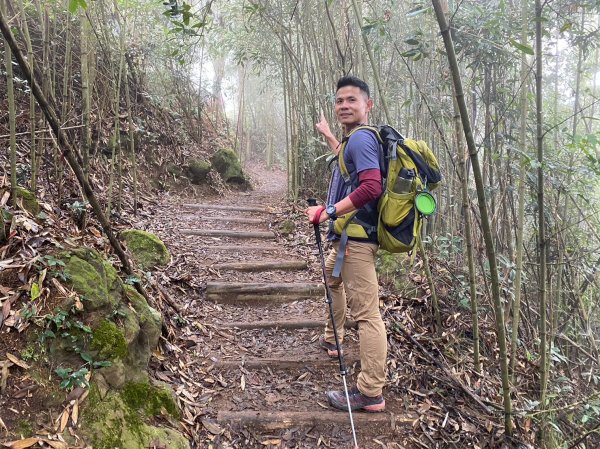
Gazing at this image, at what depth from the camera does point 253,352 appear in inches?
126

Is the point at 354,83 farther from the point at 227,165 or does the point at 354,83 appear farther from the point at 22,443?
the point at 227,165

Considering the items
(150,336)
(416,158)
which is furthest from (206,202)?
(416,158)

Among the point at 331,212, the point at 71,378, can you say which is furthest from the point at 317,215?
the point at 71,378

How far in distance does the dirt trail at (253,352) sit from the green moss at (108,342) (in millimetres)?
479

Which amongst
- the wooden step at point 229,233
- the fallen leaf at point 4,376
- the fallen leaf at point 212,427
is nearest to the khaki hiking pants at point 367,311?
the fallen leaf at point 212,427

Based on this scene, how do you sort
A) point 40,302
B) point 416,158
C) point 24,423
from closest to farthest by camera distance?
point 24,423
point 40,302
point 416,158

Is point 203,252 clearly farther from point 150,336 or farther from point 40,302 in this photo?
point 40,302

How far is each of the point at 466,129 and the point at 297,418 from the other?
1.92 m

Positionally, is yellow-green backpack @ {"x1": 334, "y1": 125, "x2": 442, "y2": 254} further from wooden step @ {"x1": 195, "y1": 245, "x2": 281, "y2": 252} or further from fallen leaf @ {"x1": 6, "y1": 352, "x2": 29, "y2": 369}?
wooden step @ {"x1": 195, "y1": 245, "x2": 281, "y2": 252}

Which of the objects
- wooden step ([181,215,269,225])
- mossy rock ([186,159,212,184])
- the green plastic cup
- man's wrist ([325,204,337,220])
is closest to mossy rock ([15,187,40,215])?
man's wrist ([325,204,337,220])

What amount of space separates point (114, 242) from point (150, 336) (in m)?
0.65

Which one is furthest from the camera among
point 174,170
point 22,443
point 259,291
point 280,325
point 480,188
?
point 174,170

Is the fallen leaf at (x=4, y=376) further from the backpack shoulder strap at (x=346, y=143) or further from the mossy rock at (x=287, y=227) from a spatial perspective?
the mossy rock at (x=287, y=227)

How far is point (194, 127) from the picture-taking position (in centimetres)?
940
